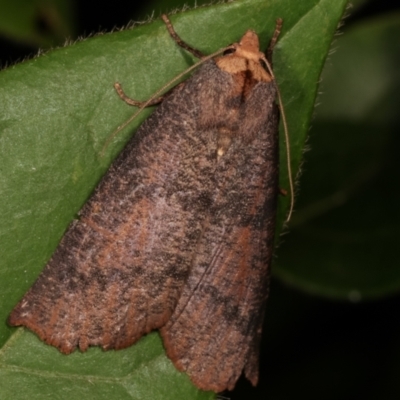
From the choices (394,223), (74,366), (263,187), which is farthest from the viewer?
(394,223)

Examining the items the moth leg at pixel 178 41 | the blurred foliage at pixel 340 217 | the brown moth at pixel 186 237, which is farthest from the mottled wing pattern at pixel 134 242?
the blurred foliage at pixel 340 217

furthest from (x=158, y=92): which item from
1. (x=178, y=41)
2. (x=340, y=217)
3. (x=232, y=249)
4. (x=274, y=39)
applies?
(x=340, y=217)

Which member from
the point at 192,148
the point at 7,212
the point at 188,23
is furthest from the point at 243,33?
the point at 7,212

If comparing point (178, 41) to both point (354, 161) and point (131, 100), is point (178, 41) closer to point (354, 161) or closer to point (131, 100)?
point (131, 100)

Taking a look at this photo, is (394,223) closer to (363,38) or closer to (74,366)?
(363,38)

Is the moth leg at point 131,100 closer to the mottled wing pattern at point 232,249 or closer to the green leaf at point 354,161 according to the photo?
the mottled wing pattern at point 232,249
